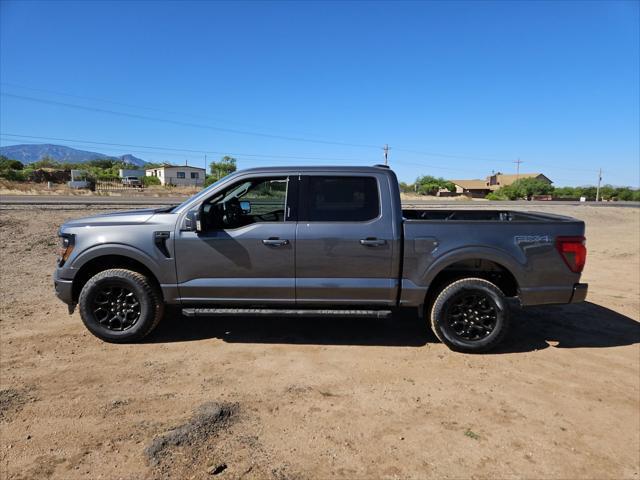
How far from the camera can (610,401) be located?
12.1ft

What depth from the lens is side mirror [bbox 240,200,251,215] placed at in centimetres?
539

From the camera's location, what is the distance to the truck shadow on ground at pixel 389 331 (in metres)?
4.92

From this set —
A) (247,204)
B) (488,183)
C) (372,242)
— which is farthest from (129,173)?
(372,242)

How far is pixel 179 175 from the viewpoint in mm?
98250

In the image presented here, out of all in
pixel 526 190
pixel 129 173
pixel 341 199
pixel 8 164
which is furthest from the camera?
pixel 129 173

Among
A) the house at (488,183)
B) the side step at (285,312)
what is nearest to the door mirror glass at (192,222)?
the side step at (285,312)

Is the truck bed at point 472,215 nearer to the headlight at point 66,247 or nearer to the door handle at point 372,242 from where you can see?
the door handle at point 372,242

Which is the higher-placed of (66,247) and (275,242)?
(275,242)

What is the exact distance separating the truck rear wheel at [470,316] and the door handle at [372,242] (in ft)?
2.82

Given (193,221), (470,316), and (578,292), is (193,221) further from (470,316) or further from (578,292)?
(578,292)

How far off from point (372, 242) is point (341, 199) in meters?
0.61

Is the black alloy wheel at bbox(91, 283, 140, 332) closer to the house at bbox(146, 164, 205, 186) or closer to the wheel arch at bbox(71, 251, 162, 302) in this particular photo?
the wheel arch at bbox(71, 251, 162, 302)

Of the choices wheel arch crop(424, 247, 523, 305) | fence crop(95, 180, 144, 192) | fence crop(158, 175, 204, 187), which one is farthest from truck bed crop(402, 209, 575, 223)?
fence crop(158, 175, 204, 187)

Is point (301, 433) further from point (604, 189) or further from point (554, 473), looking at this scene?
point (604, 189)
